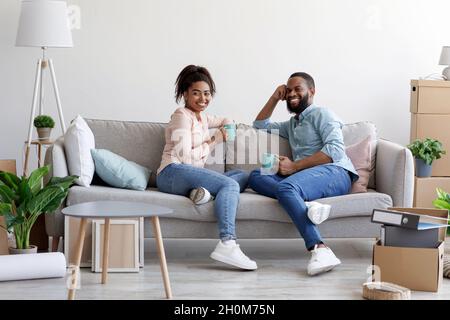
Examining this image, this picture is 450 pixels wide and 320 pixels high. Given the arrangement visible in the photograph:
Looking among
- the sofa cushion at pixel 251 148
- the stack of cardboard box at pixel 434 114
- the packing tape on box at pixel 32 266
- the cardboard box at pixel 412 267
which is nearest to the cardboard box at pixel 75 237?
the packing tape on box at pixel 32 266

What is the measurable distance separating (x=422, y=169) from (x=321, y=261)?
73.6 inches

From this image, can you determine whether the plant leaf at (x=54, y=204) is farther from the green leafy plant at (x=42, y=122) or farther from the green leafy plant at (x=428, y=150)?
the green leafy plant at (x=428, y=150)

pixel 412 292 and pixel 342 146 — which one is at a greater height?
pixel 342 146

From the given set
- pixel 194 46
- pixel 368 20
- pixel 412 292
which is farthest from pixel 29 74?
pixel 412 292

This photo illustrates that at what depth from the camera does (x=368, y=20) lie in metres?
6.56

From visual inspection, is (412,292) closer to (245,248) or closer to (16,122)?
(245,248)

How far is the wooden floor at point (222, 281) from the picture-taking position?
4086mm

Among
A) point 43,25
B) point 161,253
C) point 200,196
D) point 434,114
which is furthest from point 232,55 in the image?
point 161,253

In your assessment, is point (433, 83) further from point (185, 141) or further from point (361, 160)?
point (185, 141)

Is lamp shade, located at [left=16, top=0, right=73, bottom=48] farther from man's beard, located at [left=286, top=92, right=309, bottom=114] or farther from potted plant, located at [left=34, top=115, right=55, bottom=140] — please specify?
man's beard, located at [left=286, top=92, right=309, bottom=114]

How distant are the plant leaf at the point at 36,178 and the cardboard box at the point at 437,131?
9.35 ft

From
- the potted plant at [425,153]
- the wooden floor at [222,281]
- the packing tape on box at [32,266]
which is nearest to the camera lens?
the wooden floor at [222,281]

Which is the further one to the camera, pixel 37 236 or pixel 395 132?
pixel 395 132
